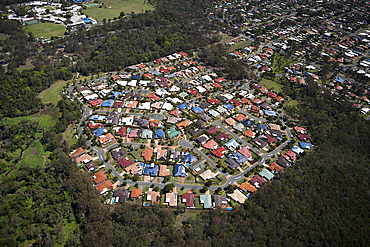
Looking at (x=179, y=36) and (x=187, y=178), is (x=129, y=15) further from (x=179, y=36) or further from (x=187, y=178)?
(x=187, y=178)

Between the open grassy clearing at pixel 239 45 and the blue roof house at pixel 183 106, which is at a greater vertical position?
the open grassy clearing at pixel 239 45

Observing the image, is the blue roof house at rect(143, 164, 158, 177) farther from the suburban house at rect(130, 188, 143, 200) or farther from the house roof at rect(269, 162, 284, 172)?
the house roof at rect(269, 162, 284, 172)

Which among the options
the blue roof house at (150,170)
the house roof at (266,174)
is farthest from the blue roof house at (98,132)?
the house roof at (266,174)

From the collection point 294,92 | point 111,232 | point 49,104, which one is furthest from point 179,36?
point 111,232

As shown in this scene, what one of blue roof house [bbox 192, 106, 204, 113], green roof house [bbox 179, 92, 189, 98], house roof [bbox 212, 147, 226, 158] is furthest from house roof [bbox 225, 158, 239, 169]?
green roof house [bbox 179, 92, 189, 98]

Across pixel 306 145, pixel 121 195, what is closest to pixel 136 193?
pixel 121 195

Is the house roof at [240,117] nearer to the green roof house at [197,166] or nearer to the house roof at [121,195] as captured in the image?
the green roof house at [197,166]
